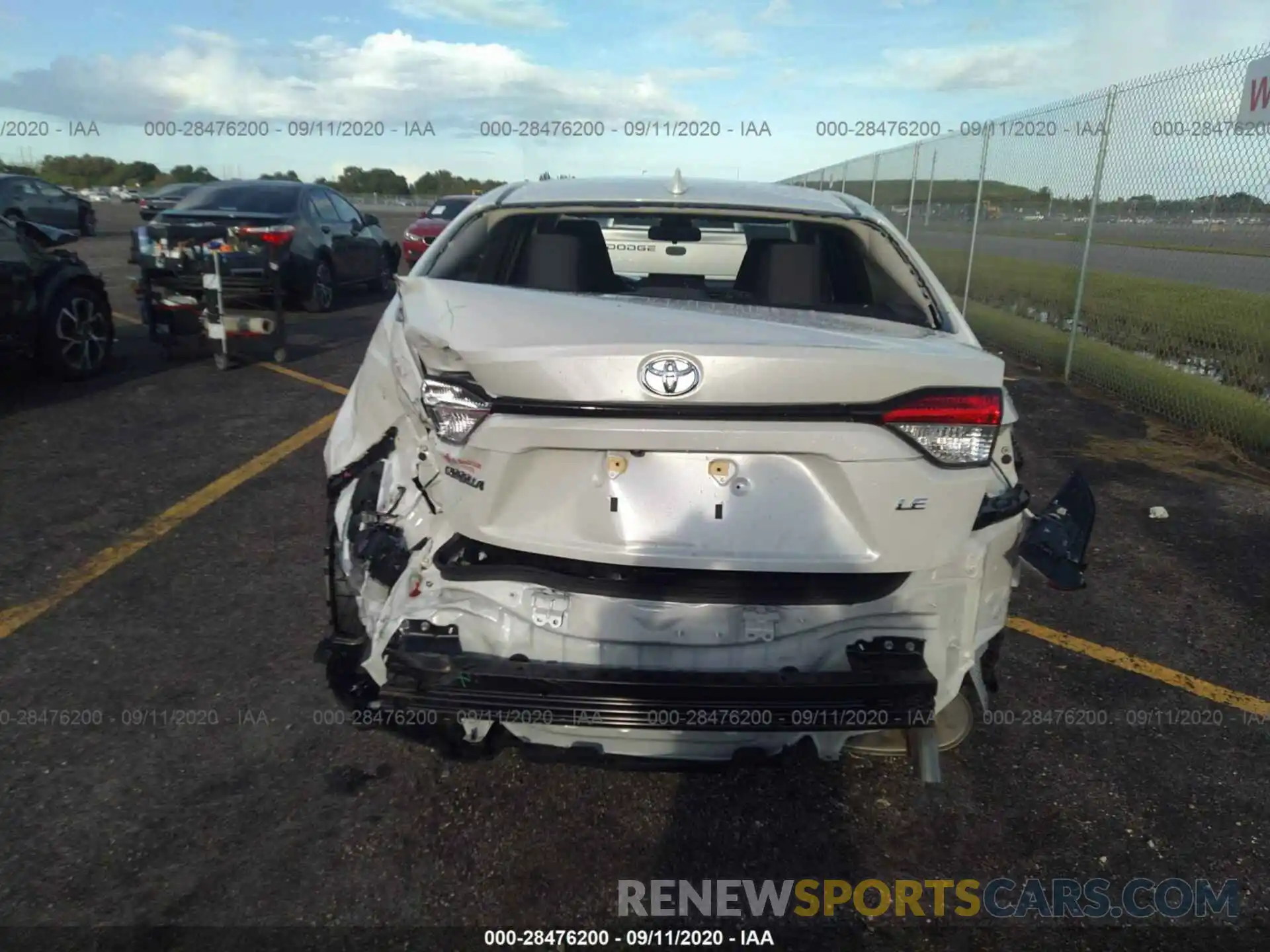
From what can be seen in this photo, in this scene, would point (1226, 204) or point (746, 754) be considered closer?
point (746, 754)

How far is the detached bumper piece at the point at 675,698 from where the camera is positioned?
2.23 m

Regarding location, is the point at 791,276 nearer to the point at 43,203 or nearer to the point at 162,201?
the point at 43,203

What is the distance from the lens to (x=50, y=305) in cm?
740

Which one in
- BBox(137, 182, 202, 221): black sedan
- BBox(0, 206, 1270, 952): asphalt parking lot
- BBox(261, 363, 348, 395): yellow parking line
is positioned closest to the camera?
BBox(0, 206, 1270, 952): asphalt parking lot

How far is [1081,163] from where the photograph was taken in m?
8.98

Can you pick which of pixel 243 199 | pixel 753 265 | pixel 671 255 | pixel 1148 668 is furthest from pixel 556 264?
pixel 243 199

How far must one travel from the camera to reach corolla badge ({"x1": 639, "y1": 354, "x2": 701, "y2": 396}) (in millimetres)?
2221

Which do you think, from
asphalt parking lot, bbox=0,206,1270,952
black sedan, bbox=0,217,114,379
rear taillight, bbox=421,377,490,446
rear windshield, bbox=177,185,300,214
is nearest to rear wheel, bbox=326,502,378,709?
asphalt parking lot, bbox=0,206,1270,952

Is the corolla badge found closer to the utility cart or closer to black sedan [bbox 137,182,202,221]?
the utility cart

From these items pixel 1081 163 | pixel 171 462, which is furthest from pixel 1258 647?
pixel 1081 163

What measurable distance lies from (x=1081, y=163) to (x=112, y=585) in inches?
345

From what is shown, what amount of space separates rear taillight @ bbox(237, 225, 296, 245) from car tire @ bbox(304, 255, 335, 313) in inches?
38.4

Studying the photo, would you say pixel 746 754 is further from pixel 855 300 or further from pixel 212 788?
pixel 855 300

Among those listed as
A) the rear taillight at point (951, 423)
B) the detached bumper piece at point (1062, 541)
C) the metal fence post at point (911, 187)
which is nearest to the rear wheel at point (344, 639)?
the rear taillight at point (951, 423)
